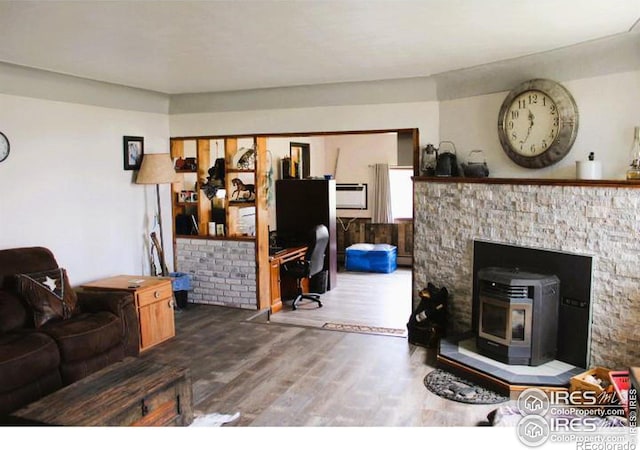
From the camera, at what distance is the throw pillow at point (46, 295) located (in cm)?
396

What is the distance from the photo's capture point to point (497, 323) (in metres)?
4.00

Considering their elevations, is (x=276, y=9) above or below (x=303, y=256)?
above

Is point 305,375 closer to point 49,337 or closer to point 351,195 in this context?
point 49,337

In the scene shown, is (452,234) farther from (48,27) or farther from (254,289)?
(48,27)

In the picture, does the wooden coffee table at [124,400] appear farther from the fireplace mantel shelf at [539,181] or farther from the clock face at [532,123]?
the clock face at [532,123]

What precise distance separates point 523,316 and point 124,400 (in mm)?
2812

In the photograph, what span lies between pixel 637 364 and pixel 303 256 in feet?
13.7

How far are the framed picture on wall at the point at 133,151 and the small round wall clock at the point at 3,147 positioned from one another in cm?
136

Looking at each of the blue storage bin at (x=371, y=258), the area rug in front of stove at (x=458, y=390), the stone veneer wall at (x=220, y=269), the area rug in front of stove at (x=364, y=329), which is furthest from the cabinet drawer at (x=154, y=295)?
the blue storage bin at (x=371, y=258)

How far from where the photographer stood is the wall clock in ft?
13.1

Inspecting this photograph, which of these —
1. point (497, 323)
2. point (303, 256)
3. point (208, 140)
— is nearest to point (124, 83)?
point (208, 140)

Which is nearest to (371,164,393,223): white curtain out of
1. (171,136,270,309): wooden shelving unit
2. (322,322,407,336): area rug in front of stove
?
(171,136,270,309): wooden shelving unit

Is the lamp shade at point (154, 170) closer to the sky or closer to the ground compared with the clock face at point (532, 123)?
closer to the ground

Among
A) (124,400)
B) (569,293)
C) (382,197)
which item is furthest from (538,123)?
(382,197)
